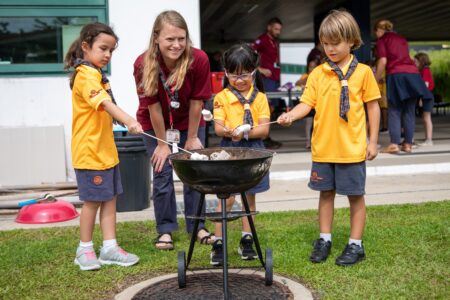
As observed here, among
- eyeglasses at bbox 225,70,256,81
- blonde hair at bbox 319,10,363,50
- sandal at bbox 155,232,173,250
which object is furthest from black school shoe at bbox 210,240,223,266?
blonde hair at bbox 319,10,363,50

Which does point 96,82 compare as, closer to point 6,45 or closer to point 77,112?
point 77,112

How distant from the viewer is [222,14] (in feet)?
53.9

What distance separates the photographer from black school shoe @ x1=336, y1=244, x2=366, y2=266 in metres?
3.78

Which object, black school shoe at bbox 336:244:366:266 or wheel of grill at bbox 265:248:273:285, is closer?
wheel of grill at bbox 265:248:273:285

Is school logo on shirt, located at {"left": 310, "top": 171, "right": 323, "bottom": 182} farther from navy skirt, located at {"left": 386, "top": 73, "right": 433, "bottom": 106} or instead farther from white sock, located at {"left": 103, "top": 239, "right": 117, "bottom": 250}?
navy skirt, located at {"left": 386, "top": 73, "right": 433, "bottom": 106}

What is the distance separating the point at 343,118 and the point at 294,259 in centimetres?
101

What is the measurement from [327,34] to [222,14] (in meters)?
13.1

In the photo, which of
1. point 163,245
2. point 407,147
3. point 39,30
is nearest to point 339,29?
point 163,245

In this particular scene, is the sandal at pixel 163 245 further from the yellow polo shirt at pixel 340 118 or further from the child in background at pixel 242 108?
the yellow polo shirt at pixel 340 118

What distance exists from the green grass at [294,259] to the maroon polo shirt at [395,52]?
11.0 feet

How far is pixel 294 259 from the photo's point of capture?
3.92 m

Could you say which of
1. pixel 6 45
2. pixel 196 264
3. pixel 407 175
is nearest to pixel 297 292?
pixel 196 264

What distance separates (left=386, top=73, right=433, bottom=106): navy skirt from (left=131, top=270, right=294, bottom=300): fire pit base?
5.12m

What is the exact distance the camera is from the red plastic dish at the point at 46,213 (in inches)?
206
